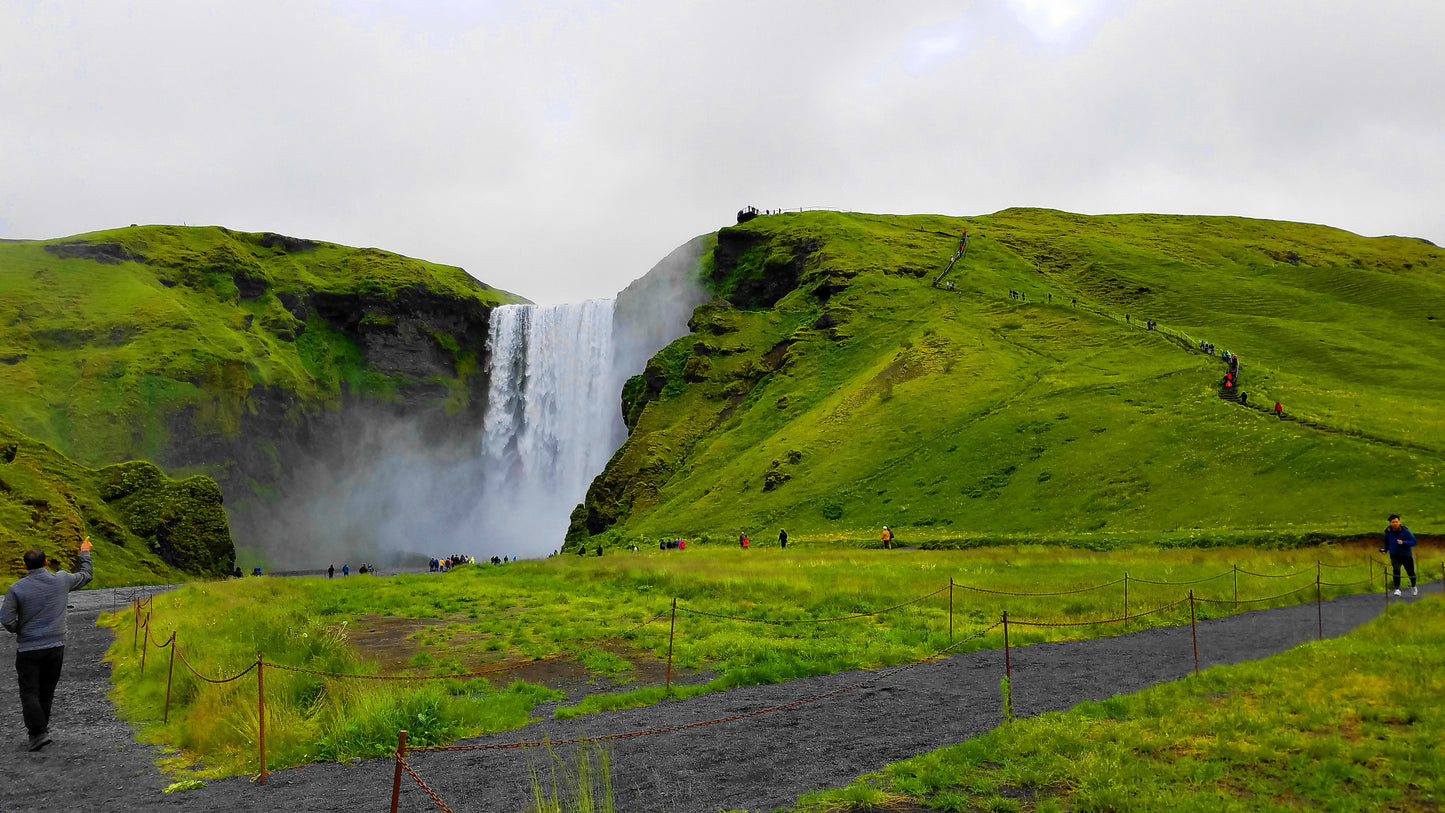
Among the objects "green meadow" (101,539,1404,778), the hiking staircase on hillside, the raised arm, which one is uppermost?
the hiking staircase on hillside

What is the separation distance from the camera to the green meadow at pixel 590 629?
12383 mm

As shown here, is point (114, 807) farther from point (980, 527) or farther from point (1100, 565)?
point (980, 527)

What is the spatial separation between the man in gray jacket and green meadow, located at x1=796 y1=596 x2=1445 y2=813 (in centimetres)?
1090

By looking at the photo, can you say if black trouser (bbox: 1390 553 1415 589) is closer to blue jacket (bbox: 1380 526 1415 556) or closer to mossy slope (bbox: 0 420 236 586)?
blue jacket (bbox: 1380 526 1415 556)

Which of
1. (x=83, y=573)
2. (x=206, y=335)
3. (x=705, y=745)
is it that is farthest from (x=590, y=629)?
(x=206, y=335)

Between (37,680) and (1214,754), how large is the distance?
1556cm

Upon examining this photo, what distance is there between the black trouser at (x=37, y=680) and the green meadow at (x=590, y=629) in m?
1.43

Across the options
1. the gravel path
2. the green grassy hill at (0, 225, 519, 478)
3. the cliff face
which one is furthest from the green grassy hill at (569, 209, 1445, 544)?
the green grassy hill at (0, 225, 519, 478)

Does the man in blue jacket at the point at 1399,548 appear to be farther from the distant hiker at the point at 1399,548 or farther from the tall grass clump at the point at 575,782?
the tall grass clump at the point at 575,782

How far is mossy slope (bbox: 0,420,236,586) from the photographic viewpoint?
45.1 metres

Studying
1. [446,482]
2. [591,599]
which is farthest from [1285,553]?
[446,482]

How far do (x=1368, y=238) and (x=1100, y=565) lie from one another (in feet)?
529

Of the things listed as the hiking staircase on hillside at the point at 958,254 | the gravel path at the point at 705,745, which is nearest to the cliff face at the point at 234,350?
the hiking staircase on hillside at the point at 958,254

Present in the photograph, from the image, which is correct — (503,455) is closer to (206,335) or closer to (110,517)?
(206,335)
